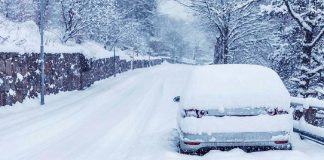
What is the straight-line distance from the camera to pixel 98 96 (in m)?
21.5

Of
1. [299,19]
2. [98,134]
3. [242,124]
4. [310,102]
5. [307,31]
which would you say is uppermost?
[299,19]

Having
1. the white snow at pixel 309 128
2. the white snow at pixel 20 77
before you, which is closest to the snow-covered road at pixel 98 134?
the white snow at pixel 309 128

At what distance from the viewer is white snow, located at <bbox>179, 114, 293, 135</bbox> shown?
778cm

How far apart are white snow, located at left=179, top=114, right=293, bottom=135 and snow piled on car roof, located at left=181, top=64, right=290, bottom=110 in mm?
204

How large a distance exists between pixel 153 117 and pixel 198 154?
19.7ft

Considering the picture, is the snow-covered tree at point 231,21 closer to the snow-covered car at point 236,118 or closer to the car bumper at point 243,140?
the snow-covered car at point 236,118

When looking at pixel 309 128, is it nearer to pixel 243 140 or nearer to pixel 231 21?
pixel 243 140

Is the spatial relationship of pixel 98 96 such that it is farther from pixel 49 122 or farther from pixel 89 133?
pixel 89 133

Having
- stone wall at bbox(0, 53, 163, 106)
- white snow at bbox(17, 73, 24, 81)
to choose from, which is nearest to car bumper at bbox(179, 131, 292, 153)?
stone wall at bbox(0, 53, 163, 106)

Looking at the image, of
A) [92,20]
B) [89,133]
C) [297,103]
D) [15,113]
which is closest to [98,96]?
[15,113]

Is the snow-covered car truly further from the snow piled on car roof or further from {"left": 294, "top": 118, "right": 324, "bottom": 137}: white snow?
{"left": 294, "top": 118, "right": 324, "bottom": 137}: white snow

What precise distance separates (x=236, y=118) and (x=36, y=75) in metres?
12.5

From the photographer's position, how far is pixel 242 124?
7785mm

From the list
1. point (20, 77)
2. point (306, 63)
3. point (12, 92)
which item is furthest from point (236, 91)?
point (306, 63)
